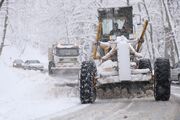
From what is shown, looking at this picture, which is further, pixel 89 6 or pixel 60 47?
pixel 89 6

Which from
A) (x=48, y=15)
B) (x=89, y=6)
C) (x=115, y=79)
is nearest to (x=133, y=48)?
(x=115, y=79)

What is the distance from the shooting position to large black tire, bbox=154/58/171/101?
15.5m

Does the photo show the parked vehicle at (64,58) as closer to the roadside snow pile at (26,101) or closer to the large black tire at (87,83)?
the roadside snow pile at (26,101)

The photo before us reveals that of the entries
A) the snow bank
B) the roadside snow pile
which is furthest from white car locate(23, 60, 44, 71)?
the roadside snow pile

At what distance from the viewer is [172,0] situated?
4575 centimetres

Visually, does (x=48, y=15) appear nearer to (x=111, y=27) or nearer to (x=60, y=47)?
(x=60, y=47)

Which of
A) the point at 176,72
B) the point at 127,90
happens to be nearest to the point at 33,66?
the point at 176,72

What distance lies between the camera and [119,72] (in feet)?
50.4

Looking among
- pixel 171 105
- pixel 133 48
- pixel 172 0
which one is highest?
pixel 172 0

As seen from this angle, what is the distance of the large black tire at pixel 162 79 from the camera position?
50.7 feet

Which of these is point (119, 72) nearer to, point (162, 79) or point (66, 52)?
point (162, 79)

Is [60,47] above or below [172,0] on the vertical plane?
below

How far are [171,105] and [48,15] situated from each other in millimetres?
51349

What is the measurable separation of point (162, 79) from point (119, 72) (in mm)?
1357
